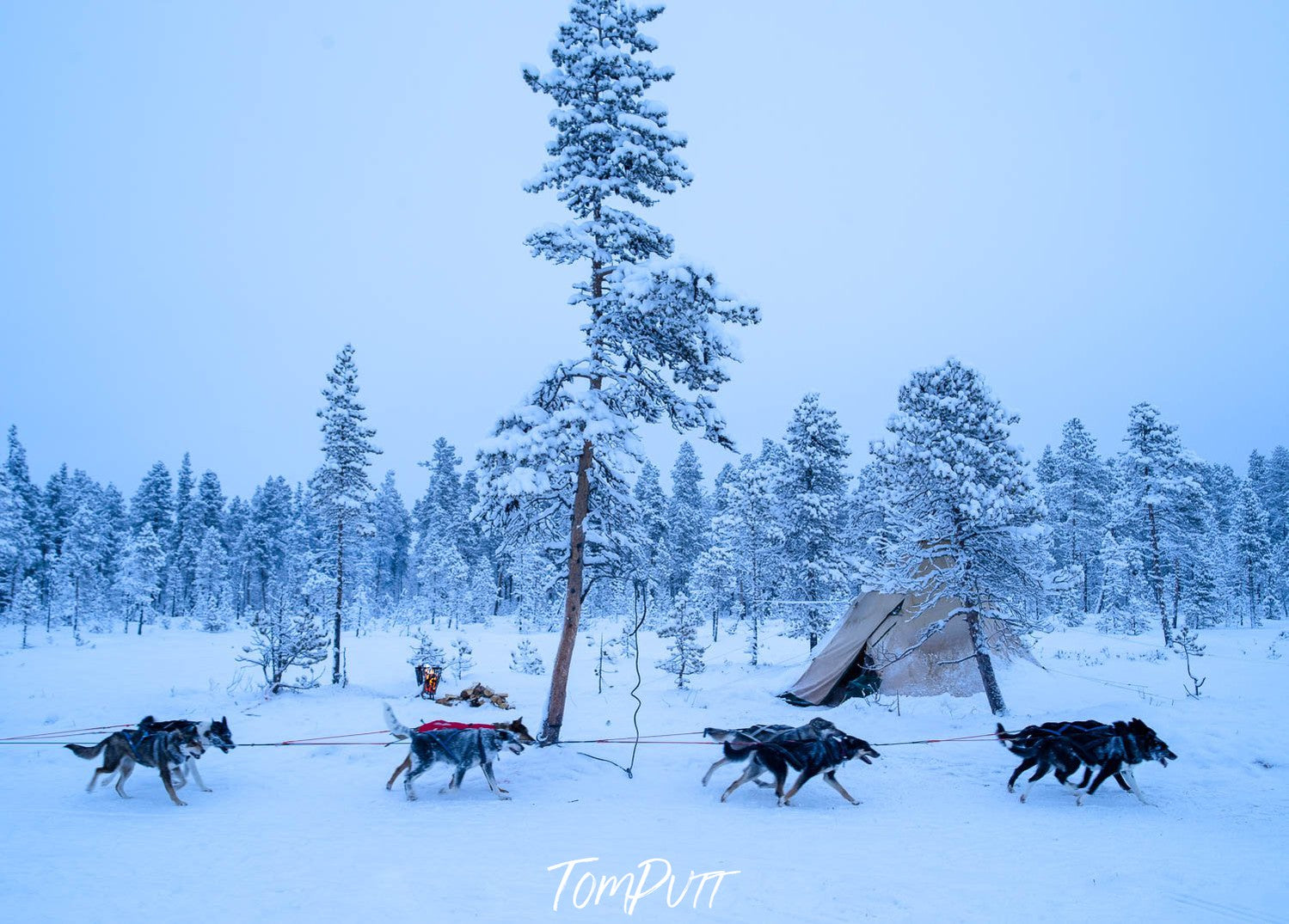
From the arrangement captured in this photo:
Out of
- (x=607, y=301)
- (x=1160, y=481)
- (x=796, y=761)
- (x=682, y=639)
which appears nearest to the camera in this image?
(x=796, y=761)

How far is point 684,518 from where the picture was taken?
5394 cm

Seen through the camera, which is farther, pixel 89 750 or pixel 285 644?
pixel 285 644

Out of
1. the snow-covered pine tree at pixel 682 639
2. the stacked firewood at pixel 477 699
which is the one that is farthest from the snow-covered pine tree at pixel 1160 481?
the stacked firewood at pixel 477 699

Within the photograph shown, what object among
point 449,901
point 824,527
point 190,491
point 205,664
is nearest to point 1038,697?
point 824,527

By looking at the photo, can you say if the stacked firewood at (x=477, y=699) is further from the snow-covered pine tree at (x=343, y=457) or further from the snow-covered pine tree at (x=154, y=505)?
the snow-covered pine tree at (x=154, y=505)

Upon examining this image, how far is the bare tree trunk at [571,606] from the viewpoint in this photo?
11.7 m

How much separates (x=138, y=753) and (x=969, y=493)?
51.4ft

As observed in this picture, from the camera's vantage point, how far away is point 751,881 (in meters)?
5.71

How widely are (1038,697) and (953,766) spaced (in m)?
8.41

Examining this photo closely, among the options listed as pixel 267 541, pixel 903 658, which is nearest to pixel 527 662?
pixel 903 658

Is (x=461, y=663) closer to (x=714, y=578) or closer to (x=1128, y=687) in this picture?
(x=1128, y=687)

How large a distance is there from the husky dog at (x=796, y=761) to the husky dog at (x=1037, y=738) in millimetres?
2284

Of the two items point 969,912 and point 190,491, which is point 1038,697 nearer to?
point 969,912

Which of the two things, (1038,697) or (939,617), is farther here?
(939,617)
